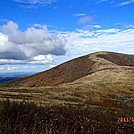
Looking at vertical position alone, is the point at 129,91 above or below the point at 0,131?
below

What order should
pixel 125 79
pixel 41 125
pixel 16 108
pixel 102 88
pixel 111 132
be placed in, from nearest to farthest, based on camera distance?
pixel 41 125, pixel 111 132, pixel 16 108, pixel 102 88, pixel 125 79

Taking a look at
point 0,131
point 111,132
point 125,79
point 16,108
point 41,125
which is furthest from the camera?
point 125,79

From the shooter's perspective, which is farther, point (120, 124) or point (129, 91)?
point (129, 91)

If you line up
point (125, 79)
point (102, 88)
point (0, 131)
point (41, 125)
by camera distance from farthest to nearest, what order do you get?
point (125, 79)
point (102, 88)
point (41, 125)
point (0, 131)

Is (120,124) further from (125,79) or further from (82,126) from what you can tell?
(125,79)

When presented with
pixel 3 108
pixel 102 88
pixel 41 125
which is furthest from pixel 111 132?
pixel 102 88

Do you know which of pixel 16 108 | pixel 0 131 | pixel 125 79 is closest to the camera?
pixel 0 131

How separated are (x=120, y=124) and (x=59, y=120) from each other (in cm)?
328

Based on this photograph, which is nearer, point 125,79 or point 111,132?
point 111,132

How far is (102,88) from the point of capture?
123ft

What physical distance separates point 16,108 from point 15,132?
2.40 metres

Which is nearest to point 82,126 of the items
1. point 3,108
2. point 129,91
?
point 3,108

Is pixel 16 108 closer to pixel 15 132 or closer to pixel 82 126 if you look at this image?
pixel 15 132

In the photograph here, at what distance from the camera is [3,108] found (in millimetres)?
6316
